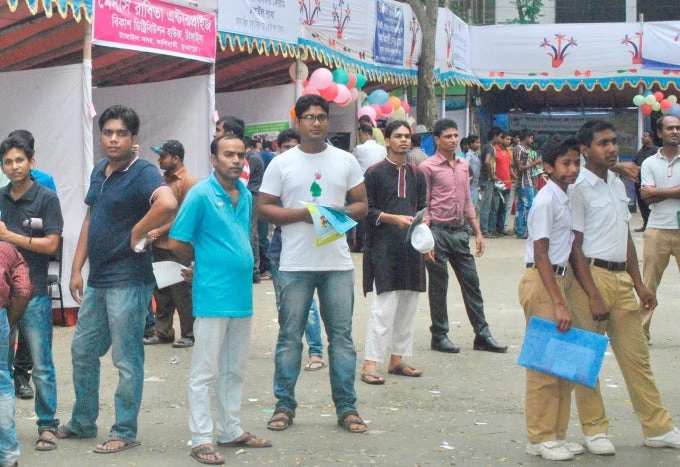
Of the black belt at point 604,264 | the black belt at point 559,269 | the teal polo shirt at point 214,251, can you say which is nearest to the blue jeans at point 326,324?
the teal polo shirt at point 214,251

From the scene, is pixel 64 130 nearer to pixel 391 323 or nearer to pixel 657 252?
pixel 391 323

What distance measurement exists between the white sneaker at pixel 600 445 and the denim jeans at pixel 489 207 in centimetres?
Answer: 1335

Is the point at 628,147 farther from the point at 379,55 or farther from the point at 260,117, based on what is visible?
the point at 260,117

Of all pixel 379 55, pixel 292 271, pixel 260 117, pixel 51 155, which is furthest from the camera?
pixel 379 55

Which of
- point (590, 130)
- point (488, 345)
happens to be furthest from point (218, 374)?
point (488, 345)

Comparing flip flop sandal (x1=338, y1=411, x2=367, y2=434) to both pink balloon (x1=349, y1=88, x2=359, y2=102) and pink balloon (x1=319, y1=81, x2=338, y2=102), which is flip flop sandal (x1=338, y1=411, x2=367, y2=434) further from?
pink balloon (x1=349, y1=88, x2=359, y2=102)

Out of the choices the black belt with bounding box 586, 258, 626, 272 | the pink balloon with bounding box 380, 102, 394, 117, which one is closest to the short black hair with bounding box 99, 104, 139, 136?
the black belt with bounding box 586, 258, 626, 272

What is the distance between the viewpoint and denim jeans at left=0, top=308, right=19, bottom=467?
5645 millimetres

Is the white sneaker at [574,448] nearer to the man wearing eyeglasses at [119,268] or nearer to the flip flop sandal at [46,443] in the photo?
the man wearing eyeglasses at [119,268]

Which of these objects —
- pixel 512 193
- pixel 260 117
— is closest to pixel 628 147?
pixel 512 193

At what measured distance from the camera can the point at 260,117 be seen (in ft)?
50.5

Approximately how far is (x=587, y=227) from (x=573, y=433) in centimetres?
129

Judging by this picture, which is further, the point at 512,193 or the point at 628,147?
the point at 628,147

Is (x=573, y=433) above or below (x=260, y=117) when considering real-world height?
below
